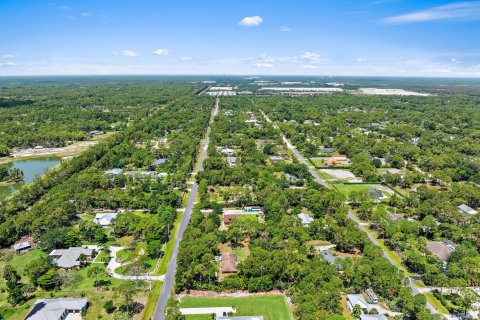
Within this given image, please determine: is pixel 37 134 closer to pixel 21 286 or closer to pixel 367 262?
pixel 21 286

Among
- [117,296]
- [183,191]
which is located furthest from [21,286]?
[183,191]

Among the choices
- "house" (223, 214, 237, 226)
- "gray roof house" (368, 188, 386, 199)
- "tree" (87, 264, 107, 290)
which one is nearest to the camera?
"tree" (87, 264, 107, 290)

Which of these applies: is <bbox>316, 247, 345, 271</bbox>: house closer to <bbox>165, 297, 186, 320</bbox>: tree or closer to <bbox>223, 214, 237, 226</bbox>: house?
<bbox>223, 214, 237, 226</bbox>: house

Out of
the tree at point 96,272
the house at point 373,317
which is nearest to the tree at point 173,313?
the tree at point 96,272

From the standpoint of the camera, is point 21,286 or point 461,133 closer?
point 21,286

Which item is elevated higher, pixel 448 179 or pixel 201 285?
pixel 448 179

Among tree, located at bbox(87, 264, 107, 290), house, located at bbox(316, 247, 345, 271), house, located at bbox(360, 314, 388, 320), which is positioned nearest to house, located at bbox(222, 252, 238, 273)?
house, located at bbox(316, 247, 345, 271)

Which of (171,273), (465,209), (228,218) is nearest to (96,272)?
(171,273)
